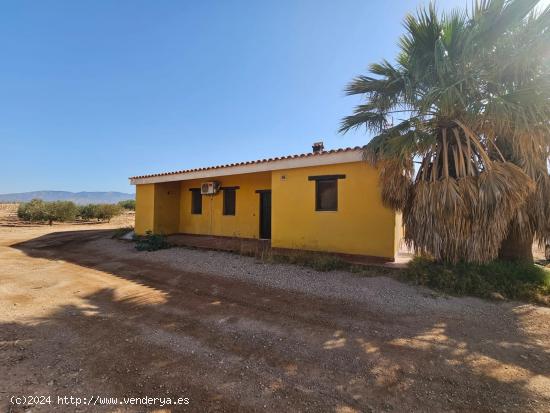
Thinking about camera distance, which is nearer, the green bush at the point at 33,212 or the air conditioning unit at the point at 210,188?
the air conditioning unit at the point at 210,188

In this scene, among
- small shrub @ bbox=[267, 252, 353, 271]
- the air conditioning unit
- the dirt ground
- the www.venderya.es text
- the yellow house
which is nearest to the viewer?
the www.venderya.es text

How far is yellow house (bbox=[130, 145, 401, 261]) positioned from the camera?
7.75 metres

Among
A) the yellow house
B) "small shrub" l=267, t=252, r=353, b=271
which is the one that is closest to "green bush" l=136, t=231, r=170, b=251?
the yellow house

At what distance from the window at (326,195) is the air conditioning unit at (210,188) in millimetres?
5494

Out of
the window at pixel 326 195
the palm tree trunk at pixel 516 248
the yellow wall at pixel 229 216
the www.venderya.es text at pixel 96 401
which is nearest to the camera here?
the www.venderya.es text at pixel 96 401

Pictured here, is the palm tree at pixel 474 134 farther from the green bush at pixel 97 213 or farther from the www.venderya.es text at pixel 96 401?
the green bush at pixel 97 213

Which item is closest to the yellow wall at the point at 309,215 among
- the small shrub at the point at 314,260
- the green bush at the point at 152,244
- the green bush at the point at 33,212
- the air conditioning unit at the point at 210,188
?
the air conditioning unit at the point at 210,188

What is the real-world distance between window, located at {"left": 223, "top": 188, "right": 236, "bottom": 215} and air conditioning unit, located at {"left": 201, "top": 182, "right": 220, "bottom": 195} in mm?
425

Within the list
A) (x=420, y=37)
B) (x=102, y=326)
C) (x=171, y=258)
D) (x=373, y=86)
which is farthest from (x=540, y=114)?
(x=171, y=258)

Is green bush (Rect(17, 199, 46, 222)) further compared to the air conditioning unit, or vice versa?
green bush (Rect(17, 199, 46, 222))

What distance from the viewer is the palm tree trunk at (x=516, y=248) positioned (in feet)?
21.0

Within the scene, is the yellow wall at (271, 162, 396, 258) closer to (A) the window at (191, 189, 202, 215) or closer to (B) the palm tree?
(B) the palm tree

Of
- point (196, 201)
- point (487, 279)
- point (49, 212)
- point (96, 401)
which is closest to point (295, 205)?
point (487, 279)

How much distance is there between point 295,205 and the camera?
29.8 ft
